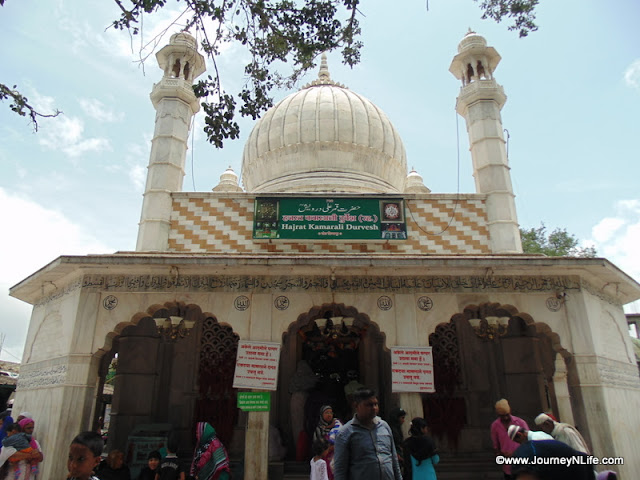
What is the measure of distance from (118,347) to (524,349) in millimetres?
8227

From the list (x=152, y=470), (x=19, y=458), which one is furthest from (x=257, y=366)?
(x=19, y=458)

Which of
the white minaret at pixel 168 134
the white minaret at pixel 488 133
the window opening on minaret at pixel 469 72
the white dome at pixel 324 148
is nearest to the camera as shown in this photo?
the white minaret at pixel 168 134

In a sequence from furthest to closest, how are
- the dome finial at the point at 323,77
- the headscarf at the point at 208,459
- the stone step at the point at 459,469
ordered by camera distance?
the dome finial at the point at 323,77 < the stone step at the point at 459,469 < the headscarf at the point at 208,459

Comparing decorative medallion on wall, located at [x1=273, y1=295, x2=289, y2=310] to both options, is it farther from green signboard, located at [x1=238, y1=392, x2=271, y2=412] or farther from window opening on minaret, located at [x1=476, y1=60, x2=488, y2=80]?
window opening on minaret, located at [x1=476, y1=60, x2=488, y2=80]

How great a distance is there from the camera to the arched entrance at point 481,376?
853cm

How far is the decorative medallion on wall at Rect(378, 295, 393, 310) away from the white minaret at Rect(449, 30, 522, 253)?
2.88 m

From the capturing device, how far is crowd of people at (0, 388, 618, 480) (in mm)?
1586

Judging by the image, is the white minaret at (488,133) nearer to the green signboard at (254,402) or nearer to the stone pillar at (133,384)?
the green signboard at (254,402)

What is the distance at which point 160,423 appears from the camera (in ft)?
27.2

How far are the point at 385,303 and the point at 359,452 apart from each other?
397 centimetres

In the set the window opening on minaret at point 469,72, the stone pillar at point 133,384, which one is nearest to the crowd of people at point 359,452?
the stone pillar at point 133,384

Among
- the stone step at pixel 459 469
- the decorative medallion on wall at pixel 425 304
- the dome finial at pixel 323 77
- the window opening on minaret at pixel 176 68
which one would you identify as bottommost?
the stone step at pixel 459 469

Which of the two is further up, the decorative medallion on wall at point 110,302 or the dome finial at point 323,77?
the dome finial at point 323,77

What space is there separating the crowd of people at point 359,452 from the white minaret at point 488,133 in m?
4.12
